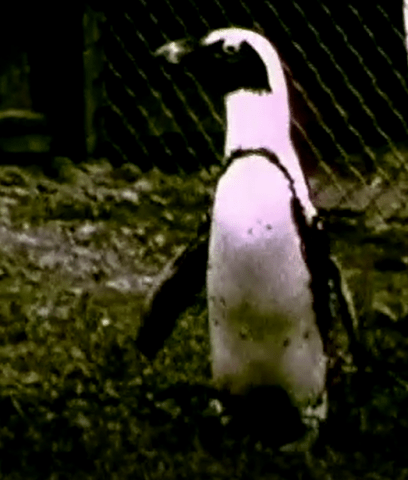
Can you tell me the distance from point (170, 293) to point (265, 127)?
169 millimetres

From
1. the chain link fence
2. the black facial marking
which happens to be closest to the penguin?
the black facial marking

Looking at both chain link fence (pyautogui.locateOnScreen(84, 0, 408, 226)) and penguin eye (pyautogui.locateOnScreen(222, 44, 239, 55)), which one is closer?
penguin eye (pyautogui.locateOnScreen(222, 44, 239, 55))

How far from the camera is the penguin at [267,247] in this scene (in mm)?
806

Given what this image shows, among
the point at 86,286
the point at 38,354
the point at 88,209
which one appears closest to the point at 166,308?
the point at 38,354

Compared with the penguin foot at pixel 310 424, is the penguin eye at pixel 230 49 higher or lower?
higher

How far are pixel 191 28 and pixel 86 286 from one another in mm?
607

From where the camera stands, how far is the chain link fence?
1.71 m

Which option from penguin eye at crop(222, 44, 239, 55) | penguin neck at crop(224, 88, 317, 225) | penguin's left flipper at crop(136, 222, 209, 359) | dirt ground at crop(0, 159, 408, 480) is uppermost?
penguin eye at crop(222, 44, 239, 55)

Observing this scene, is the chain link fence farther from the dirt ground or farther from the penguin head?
the penguin head

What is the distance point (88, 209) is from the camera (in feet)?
5.76

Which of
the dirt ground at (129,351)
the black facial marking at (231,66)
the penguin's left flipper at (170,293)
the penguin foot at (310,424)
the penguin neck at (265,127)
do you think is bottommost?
the dirt ground at (129,351)

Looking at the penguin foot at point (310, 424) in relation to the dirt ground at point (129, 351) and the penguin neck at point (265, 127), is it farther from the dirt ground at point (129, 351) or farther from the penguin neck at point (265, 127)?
the penguin neck at point (265, 127)

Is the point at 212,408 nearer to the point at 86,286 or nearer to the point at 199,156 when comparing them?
the point at 86,286

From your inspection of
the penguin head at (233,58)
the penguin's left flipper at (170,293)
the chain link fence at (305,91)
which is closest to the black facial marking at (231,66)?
the penguin head at (233,58)
